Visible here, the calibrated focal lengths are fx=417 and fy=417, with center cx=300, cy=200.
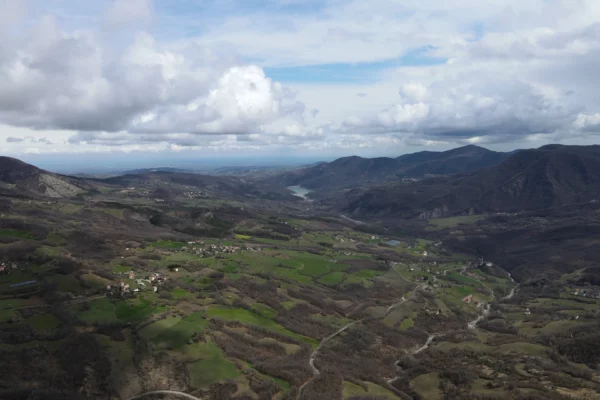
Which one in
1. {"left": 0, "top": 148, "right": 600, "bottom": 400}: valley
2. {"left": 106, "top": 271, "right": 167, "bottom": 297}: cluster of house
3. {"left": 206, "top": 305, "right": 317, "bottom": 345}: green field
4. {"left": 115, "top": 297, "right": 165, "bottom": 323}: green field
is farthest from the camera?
{"left": 106, "top": 271, "right": 167, "bottom": 297}: cluster of house

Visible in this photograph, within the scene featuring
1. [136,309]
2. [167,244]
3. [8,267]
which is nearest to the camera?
[136,309]

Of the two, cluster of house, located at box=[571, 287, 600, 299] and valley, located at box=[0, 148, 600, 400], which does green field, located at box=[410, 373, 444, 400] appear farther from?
cluster of house, located at box=[571, 287, 600, 299]

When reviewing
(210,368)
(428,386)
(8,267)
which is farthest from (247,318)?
(8,267)

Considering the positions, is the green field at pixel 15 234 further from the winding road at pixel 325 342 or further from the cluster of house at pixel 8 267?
the winding road at pixel 325 342

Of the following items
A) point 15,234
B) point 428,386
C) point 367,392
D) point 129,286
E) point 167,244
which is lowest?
point 428,386

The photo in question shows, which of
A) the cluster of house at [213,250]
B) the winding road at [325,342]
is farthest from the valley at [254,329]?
the cluster of house at [213,250]

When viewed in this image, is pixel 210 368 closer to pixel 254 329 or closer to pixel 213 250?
pixel 254 329

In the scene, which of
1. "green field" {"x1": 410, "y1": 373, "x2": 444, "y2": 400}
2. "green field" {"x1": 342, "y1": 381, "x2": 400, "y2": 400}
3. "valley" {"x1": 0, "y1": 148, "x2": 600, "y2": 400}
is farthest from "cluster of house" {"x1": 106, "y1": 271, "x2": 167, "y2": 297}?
"green field" {"x1": 410, "y1": 373, "x2": 444, "y2": 400}
